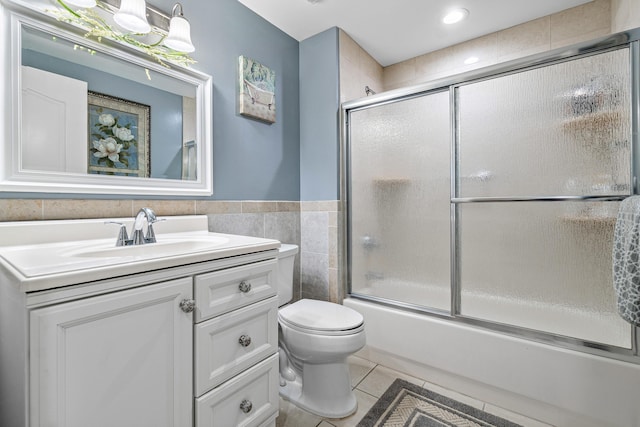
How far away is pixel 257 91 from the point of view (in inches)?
71.8

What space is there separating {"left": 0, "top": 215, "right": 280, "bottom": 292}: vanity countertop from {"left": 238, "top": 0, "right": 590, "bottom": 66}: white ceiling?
142 centimetres

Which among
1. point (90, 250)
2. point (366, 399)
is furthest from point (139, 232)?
point (366, 399)

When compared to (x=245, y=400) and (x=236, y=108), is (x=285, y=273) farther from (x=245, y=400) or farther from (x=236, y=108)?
(x=236, y=108)

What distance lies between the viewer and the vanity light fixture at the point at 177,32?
4.37 ft

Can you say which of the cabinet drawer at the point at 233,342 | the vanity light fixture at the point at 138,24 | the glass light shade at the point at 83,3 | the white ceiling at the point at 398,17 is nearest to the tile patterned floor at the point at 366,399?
the cabinet drawer at the point at 233,342

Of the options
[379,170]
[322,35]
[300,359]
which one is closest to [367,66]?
[322,35]

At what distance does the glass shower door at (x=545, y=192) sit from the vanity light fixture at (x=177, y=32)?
145 centimetres

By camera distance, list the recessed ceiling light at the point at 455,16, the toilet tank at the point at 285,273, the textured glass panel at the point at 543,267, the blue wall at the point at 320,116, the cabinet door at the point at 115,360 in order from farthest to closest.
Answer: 1. the blue wall at the point at 320,116
2. the recessed ceiling light at the point at 455,16
3. the toilet tank at the point at 285,273
4. the textured glass panel at the point at 543,267
5. the cabinet door at the point at 115,360

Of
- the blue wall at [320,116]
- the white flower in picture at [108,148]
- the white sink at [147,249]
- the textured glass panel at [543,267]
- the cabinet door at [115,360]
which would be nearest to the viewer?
the cabinet door at [115,360]

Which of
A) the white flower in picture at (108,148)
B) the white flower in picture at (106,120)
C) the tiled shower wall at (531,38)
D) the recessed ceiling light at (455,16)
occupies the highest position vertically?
the recessed ceiling light at (455,16)

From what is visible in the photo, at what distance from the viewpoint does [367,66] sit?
2.38 meters

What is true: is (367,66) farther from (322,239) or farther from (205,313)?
(205,313)

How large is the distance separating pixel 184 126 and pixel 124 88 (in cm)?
28

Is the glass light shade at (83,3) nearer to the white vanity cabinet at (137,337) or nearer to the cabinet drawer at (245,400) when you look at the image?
the white vanity cabinet at (137,337)
